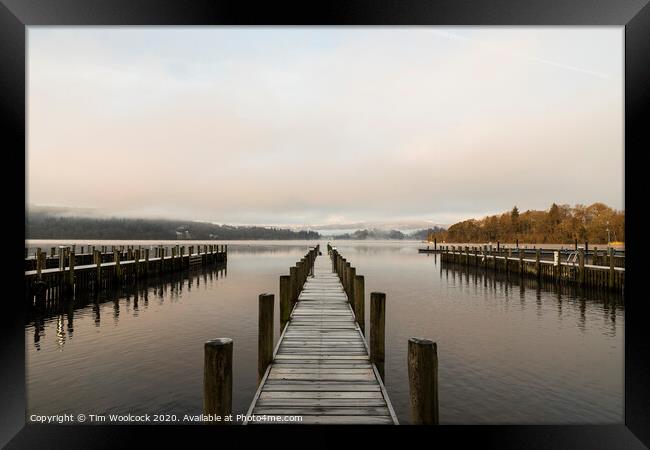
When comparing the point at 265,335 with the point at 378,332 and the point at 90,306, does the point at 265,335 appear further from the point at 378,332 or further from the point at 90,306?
the point at 90,306

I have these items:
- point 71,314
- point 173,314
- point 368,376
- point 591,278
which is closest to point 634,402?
point 368,376

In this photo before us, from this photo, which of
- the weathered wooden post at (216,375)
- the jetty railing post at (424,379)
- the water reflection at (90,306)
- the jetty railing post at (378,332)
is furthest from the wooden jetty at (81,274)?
the jetty railing post at (424,379)

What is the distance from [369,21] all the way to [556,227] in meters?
135

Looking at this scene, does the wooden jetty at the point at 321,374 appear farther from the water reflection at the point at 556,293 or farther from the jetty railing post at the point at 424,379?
the water reflection at the point at 556,293

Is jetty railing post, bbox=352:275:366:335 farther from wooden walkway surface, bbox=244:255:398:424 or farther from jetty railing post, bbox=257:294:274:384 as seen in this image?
jetty railing post, bbox=257:294:274:384

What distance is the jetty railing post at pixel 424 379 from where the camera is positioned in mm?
4695

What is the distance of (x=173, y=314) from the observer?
69.9 ft

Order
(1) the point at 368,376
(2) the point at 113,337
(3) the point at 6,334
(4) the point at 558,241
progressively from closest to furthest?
(3) the point at 6,334
(1) the point at 368,376
(2) the point at 113,337
(4) the point at 558,241

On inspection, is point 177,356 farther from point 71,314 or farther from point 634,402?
point 634,402

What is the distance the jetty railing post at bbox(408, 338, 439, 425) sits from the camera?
185 inches

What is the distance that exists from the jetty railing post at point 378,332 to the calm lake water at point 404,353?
204cm

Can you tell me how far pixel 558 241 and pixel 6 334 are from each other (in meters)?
133

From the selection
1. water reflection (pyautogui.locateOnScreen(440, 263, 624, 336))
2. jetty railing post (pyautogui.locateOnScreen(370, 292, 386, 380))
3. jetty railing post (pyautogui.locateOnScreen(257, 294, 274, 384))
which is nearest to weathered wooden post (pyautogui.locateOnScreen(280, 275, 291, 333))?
jetty railing post (pyautogui.locateOnScreen(257, 294, 274, 384))

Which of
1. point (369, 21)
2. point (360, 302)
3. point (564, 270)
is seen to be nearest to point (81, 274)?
point (360, 302)
